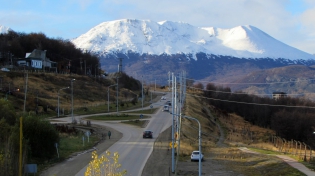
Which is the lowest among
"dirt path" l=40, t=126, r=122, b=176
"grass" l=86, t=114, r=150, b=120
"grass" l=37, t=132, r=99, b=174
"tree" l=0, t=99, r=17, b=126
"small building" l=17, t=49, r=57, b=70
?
"dirt path" l=40, t=126, r=122, b=176

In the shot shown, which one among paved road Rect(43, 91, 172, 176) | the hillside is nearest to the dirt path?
paved road Rect(43, 91, 172, 176)

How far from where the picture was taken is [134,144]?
5653cm

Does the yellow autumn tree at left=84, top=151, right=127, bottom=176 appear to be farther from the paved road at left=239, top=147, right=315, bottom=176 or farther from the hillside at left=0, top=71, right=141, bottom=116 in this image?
the hillside at left=0, top=71, right=141, bottom=116

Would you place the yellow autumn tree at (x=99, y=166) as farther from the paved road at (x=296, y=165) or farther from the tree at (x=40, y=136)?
the tree at (x=40, y=136)

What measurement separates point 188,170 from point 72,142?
60.1 ft

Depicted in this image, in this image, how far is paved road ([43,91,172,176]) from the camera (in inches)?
1656

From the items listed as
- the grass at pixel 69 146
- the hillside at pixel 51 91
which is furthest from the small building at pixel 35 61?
the grass at pixel 69 146

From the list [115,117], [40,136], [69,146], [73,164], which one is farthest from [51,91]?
[73,164]

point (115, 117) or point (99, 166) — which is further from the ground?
point (99, 166)

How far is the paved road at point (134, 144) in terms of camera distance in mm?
42062

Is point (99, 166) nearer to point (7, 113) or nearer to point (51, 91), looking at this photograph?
point (7, 113)

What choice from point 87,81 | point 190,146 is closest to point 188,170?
point 190,146

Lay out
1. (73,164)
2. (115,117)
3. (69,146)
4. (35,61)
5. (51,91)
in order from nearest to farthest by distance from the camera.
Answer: (73,164)
(69,146)
(115,117)
(51,91)
(35,61)

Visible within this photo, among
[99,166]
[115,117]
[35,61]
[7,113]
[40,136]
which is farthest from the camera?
[35,61]
